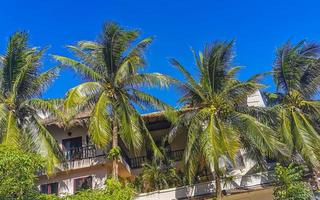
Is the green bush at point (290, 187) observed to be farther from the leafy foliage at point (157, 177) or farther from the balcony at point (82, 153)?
the balcony at point (82, 153)

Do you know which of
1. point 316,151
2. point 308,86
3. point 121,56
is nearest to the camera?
point 316,151

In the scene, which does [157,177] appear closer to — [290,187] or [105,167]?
[105,167]

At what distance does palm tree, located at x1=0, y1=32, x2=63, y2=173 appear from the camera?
22.3 metres

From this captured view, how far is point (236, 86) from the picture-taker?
2391cm

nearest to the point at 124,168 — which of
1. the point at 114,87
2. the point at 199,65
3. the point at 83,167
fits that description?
the point at 83,167

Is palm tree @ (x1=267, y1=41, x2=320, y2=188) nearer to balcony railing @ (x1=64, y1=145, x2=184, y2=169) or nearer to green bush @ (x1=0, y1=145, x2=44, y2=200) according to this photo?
balcony railing @ (x1=64, y1=145, x2=184, y2=169)

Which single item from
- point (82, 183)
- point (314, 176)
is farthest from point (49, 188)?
point (314, 176)

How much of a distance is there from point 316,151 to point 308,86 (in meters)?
4.83

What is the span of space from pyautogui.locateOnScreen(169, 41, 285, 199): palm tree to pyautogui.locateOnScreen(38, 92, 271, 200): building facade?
1.61 metres

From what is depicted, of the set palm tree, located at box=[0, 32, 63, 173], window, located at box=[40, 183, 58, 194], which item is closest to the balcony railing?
window, located at box=[40, 183, 58, 194]

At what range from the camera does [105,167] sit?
85.7 ft

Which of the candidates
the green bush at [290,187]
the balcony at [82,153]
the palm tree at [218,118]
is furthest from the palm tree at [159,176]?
the green bush at [290,187]

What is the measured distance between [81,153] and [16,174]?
11531 mm

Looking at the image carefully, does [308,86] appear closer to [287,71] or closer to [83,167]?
[287,71]
